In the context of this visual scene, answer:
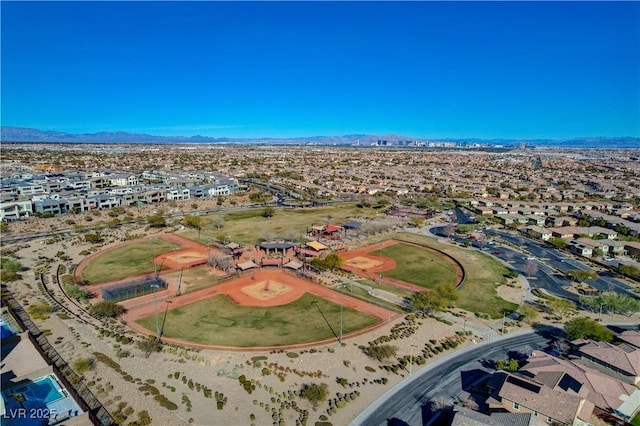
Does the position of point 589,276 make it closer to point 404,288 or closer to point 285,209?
point 404,288

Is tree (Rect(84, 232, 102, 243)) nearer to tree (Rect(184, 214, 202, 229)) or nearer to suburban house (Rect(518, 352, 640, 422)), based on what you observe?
tree (Rect(184, 214, 202, 229))

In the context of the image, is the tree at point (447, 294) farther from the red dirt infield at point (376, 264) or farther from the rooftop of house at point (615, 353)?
the rooftop of house at point (615, 353)

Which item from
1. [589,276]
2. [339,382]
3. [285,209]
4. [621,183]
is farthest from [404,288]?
[621,183]

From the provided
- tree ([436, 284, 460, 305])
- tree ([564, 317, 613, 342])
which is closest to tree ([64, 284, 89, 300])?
tree ([436, 284, 460, 305])

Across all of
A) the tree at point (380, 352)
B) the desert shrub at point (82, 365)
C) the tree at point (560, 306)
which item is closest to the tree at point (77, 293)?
the desert shrub at point (82, 365)

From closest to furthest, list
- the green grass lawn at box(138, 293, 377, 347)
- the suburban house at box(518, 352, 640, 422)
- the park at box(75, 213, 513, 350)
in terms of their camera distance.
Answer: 1. the suburban house at box(518, 352, 640, 422)
2. the green grass lawn at box(138, 293, 377, 347)
3. the park at box(75, 213, 513, 350)

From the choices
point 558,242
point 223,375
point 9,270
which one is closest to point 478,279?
point 558,242
